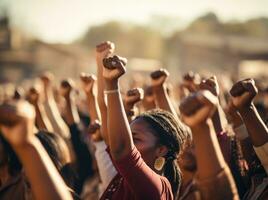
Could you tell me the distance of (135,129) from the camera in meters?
2.66

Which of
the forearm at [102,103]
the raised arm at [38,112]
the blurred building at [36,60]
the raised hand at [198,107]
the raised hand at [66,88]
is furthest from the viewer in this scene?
the blurred building at [36,60]

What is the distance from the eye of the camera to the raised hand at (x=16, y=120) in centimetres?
156

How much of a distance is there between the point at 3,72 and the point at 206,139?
1433 inches

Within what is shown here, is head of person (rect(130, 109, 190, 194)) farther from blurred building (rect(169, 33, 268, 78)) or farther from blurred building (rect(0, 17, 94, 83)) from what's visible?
blurred building (rect(0, 17, 94, 83))

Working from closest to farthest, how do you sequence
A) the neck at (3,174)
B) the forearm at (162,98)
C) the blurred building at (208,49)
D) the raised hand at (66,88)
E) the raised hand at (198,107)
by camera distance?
the raised hand at (198,107) < the neck at (3,174) < the forearm at (162,98) < the raised hand at (66,88) < the blurred building at (208,49)

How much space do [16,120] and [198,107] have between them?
1.92ft

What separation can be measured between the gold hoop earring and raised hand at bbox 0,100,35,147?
1205 millimetres

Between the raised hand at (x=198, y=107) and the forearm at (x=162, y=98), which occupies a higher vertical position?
the forearm at (x=162, y=98)

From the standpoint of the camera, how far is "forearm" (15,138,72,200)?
165 cm

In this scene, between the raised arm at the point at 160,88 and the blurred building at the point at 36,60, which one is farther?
the blurred building at the point at 36,60

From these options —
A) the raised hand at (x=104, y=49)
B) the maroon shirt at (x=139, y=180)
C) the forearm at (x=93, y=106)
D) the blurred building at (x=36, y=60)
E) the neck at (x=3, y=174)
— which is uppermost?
the blurred building at (x=36, y=60)

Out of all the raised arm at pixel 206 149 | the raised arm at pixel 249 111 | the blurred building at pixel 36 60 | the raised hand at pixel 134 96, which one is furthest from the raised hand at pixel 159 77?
the blurred building at pixel 36 60

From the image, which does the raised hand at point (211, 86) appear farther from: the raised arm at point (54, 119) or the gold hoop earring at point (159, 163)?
the raised arm at point (54, 119)

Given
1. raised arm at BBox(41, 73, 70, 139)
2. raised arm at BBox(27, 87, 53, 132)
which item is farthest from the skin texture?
raised arm at BBox(41, 73, 70, 139)
